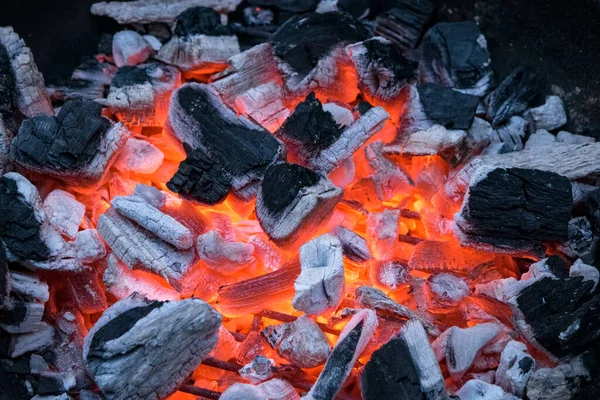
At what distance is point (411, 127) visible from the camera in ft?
6.67

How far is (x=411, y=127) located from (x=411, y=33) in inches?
17.3

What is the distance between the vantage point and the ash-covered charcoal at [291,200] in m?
1.70

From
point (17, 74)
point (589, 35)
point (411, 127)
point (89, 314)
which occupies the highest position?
point (589, 35)

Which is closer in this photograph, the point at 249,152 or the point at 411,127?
the point at 249,152

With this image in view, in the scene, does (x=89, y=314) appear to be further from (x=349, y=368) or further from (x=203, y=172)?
(x=349, y=368)

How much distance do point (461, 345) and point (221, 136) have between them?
884 millimetres

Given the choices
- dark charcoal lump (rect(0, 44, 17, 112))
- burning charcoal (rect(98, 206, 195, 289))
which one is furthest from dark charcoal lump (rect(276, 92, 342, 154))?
dark charcoal lump (rect(0, 44, 17, 112))

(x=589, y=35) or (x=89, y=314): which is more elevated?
(x=589, y=35)

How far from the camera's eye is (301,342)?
5.18 ft

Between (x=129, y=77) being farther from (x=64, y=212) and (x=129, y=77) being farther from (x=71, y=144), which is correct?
(x=64, y=212)

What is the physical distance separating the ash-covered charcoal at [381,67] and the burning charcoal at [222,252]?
0.71m

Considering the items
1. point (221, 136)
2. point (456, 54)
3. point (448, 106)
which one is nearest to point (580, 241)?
point (448, 106)

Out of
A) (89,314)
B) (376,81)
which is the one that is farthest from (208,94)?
(89,314)

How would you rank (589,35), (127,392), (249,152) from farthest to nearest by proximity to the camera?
(589,35) → (249,152) → (127,392)
